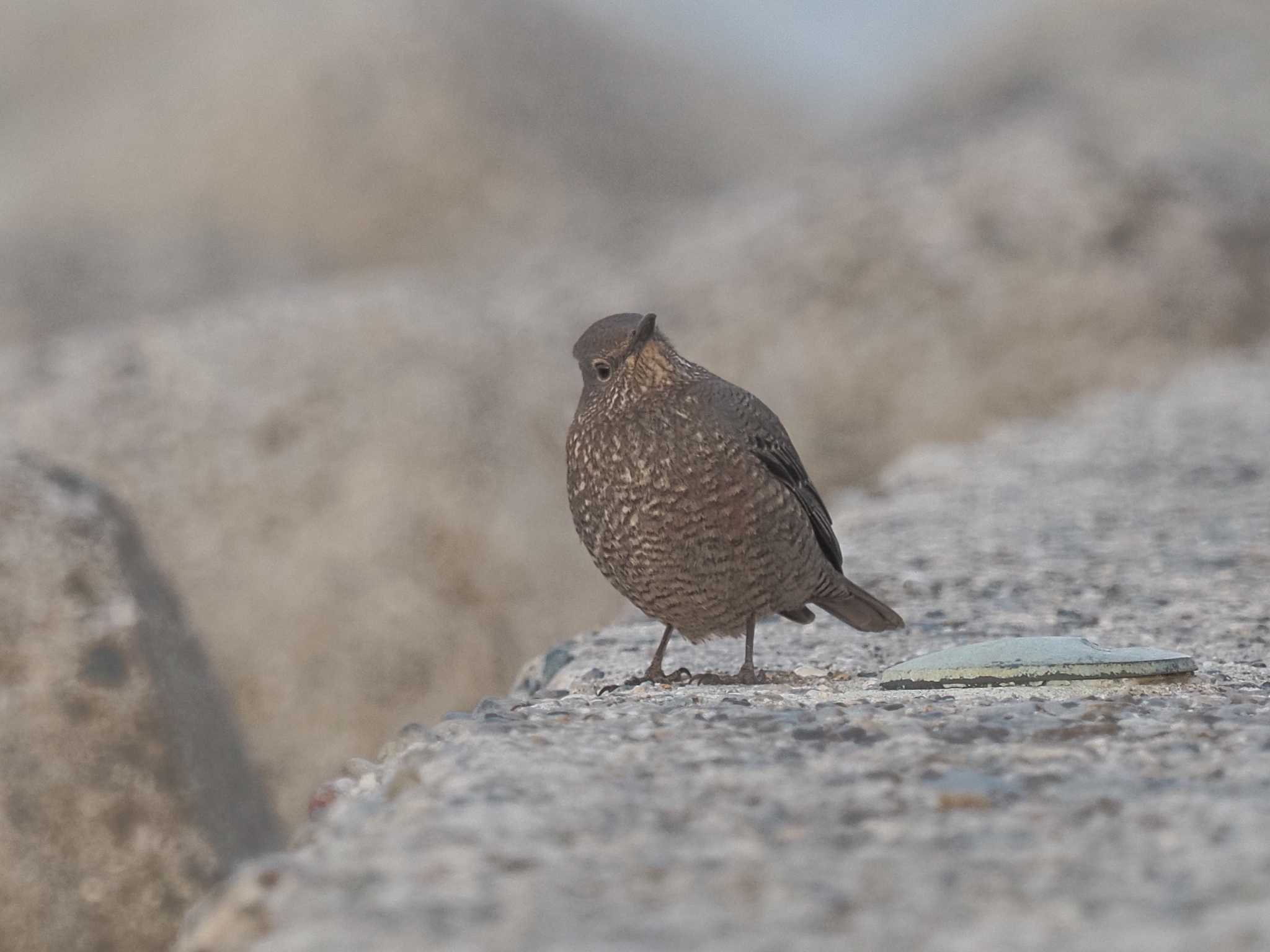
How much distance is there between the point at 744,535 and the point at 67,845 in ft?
10.4

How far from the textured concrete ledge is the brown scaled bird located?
347 mm

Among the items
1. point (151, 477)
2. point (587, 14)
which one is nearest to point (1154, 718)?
point (151, 477)

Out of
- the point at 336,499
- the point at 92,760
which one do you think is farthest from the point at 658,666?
the point at 336,499

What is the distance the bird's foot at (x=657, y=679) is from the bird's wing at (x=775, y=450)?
68cm

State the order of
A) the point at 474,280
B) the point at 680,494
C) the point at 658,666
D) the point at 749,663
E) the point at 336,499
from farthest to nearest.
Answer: the point at 474,280 < the point at 336,499 < the point at 658,666 < the point at 749,663 < the point at 680,494

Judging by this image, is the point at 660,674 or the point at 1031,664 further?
the point at 660,674

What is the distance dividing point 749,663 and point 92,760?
2966mm

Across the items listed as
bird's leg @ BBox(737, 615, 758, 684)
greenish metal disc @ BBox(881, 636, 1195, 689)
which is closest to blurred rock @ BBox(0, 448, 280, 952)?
bird's leg @ BBox(737, 615, 758, 684)

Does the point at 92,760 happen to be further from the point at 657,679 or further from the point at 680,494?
the point at 680,494

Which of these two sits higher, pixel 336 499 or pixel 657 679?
pixel 336 499

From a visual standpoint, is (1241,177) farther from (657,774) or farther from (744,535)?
(657,774)

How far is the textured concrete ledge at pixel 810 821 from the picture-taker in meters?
2.70

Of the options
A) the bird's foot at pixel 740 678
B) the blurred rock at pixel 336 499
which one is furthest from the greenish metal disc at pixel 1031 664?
the blurred rock at pixel 336 499

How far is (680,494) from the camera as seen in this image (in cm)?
523
